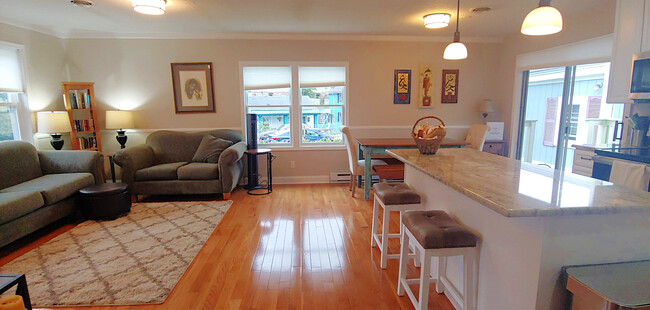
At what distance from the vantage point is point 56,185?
10.3 ft

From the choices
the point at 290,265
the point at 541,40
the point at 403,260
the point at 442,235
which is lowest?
the point at 290,265

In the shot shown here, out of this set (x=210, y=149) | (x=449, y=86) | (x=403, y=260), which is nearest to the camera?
(x=403, y=260)

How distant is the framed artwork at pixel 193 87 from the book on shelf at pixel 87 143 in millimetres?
1286

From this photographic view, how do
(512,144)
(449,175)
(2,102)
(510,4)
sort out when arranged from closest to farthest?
(449,175) < (510,4) < (2,102) < (512,144)

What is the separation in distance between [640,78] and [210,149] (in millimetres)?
4808

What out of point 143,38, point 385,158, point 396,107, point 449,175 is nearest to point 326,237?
point 449,175

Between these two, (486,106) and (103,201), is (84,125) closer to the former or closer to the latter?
(103,201)

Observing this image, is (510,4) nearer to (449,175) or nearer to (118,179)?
(449,175)

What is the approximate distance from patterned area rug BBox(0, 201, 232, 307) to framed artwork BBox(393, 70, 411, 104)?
10.8ft

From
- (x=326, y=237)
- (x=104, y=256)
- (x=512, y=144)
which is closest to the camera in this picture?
(x=104, y=256)

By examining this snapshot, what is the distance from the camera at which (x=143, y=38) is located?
4.68 meters

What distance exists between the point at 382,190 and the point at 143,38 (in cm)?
444

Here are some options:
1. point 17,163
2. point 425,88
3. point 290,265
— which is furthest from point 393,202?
point 17,163

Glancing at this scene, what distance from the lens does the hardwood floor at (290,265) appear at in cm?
204
